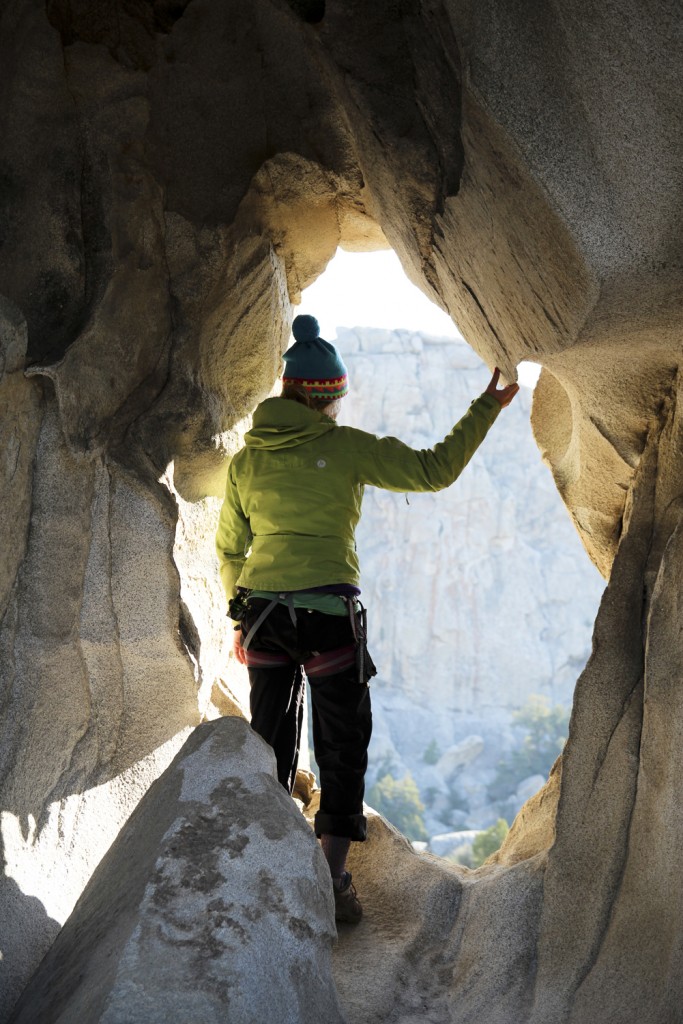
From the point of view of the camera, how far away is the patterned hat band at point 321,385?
8.89 feet

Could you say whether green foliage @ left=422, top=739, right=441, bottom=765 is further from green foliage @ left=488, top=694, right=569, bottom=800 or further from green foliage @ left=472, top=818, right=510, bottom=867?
green foliage @ left=472, top=818, right=510, bottom=867

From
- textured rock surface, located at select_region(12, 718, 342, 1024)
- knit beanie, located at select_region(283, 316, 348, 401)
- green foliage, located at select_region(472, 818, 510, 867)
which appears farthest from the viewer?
green foliage, located at select_region(472, 818, 510, 867)

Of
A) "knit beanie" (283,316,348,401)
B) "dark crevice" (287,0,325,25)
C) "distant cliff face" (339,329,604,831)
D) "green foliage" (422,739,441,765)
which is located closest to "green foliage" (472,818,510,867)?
→ "knit beanie" (283,316,348,401)

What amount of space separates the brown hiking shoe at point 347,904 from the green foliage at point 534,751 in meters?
32.9

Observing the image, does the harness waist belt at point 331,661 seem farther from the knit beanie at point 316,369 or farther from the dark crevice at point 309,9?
the dark crevice at point 309,9

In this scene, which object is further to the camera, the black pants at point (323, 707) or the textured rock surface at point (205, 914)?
the black pants at point (323, 707)

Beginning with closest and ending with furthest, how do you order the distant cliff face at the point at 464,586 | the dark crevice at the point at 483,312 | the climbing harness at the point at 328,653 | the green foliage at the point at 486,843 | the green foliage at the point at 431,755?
the climbing harness at the point at 328,653 < the dark crevice at the point at 483,312 < the green foliage at the point at 486,843 < the green foliage at the point at 431,755 < the distant cliff face at the point at 464,586

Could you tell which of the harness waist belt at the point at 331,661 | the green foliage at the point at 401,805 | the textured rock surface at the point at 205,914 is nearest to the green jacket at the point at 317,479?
the harness waist belt at the point at 331,661

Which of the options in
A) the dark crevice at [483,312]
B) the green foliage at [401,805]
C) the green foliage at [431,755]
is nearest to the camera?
the dark crevice at [483,312]

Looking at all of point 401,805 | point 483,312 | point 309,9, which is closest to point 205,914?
point 483,312

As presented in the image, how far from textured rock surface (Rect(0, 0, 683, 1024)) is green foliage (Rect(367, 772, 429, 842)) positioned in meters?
27.2

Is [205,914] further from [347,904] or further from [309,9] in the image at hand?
[309,9]

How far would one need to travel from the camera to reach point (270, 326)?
3.50 meters

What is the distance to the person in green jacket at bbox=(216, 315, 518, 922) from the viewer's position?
2562 mm
